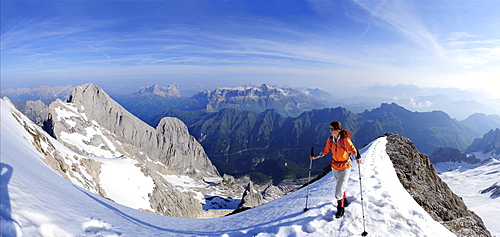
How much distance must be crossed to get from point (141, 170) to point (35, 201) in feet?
277

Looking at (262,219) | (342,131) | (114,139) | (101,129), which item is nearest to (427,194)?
(342,131)

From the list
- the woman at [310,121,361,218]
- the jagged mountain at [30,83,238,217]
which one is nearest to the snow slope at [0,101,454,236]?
the woman at [310,121,361,218]

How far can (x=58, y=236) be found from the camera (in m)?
6.23

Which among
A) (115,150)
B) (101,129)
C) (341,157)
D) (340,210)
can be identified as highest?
(341,157)

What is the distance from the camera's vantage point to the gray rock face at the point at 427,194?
9963mm

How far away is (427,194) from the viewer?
1279 cm

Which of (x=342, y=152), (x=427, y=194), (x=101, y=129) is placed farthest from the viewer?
(x=101, y=129)

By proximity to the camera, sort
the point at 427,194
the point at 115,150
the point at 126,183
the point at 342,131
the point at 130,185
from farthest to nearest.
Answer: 1. the point at 115,150
2. the point at 130,185
3. the point at 126,183
4. the point at 427,194
5. the point at 342,131

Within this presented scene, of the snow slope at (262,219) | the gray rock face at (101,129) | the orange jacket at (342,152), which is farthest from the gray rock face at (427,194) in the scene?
the gray rock face at (101,129)

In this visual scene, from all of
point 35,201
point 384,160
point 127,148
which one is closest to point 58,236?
point 35,201

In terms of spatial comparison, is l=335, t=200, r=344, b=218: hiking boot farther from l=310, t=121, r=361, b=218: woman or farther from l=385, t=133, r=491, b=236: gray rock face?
l=385, t=133, r=491, b=236: gray rock face

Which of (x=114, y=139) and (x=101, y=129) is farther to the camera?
(x=114, y=139)

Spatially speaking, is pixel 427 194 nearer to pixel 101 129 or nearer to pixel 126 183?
pixel 126 183

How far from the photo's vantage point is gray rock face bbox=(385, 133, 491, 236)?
9.96 m
